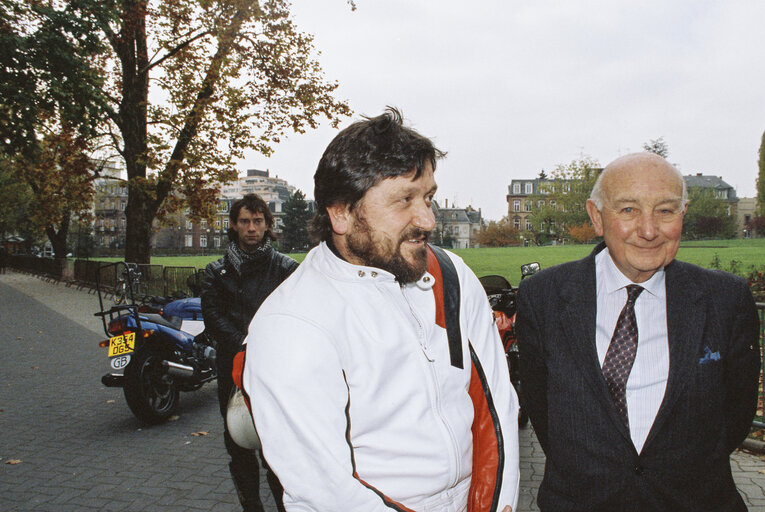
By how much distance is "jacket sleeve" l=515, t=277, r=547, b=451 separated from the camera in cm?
220

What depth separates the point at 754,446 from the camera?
4.61 m

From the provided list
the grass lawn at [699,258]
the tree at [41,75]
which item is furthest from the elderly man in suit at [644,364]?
the tree at [41,75]

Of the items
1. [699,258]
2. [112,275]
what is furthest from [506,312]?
[112,275]

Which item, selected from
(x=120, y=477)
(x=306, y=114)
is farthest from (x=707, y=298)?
(x=306, y=114)

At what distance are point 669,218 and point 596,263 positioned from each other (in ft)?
1.07

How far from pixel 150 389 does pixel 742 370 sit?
5.38 m

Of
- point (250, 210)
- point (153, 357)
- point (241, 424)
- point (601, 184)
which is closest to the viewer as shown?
point (241, 424)

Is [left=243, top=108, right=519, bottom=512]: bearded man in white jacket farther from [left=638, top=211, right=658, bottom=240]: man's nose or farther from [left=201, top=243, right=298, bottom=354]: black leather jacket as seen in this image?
[left=201, top=243, right=298, bottom=354]: black leather jacket

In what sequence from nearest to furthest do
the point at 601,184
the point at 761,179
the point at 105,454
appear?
the point at 601,184
the point at 105,454
the point at 761,179

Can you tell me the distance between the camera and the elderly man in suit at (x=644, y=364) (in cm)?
185

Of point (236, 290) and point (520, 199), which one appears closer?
point (236, 290)

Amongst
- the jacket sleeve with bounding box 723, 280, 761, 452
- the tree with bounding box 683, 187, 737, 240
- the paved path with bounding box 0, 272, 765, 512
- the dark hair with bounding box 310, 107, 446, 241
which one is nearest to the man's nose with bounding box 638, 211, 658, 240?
the jacket sleeve with bounding box 723, 280, 761, 452

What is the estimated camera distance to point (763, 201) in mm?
51969

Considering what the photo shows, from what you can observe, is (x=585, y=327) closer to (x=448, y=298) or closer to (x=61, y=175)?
(x=448, y=298)
